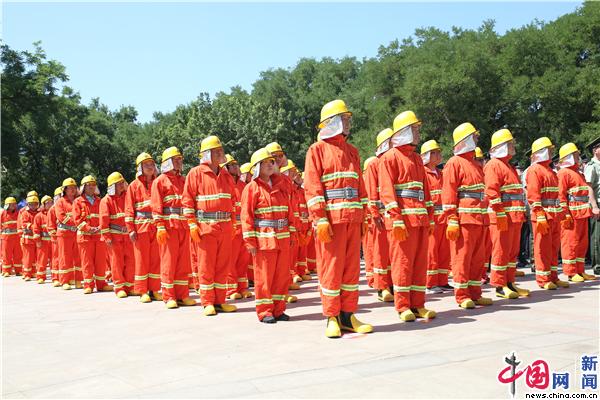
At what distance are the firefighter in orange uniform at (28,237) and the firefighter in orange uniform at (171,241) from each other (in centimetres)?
917

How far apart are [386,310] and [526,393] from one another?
4200 millimetres

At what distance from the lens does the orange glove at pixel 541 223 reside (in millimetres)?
9930

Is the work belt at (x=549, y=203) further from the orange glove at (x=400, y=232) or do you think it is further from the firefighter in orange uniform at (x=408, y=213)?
the orange glove at (x=400, y=232)

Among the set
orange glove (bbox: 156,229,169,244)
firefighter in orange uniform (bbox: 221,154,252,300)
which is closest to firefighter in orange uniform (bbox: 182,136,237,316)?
orange glove (bbox: 156,229,169,244)

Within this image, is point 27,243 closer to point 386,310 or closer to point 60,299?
point 60,299

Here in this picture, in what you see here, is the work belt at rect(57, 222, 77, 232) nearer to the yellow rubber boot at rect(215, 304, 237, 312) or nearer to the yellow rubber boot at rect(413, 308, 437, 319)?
the yellow rubber boot at rect(215, 304, 237, 312)

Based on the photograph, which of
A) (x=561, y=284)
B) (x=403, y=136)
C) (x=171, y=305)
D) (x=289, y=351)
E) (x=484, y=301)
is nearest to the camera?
(x=289, y=351)

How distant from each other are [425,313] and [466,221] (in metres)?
1.60

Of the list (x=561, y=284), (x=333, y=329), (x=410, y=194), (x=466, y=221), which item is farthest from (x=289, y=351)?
(x=561, y=284)

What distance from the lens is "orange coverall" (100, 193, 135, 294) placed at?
1172 centimetres

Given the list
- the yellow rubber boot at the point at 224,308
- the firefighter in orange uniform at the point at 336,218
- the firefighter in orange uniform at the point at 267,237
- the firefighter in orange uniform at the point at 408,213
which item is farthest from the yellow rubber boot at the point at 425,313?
the yellow rubber boot at the point at 224,308

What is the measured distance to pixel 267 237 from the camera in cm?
813

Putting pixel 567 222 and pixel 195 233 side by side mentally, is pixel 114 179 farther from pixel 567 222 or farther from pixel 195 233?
pixel 567 222

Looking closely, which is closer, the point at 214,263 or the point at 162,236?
the point at 214,263
